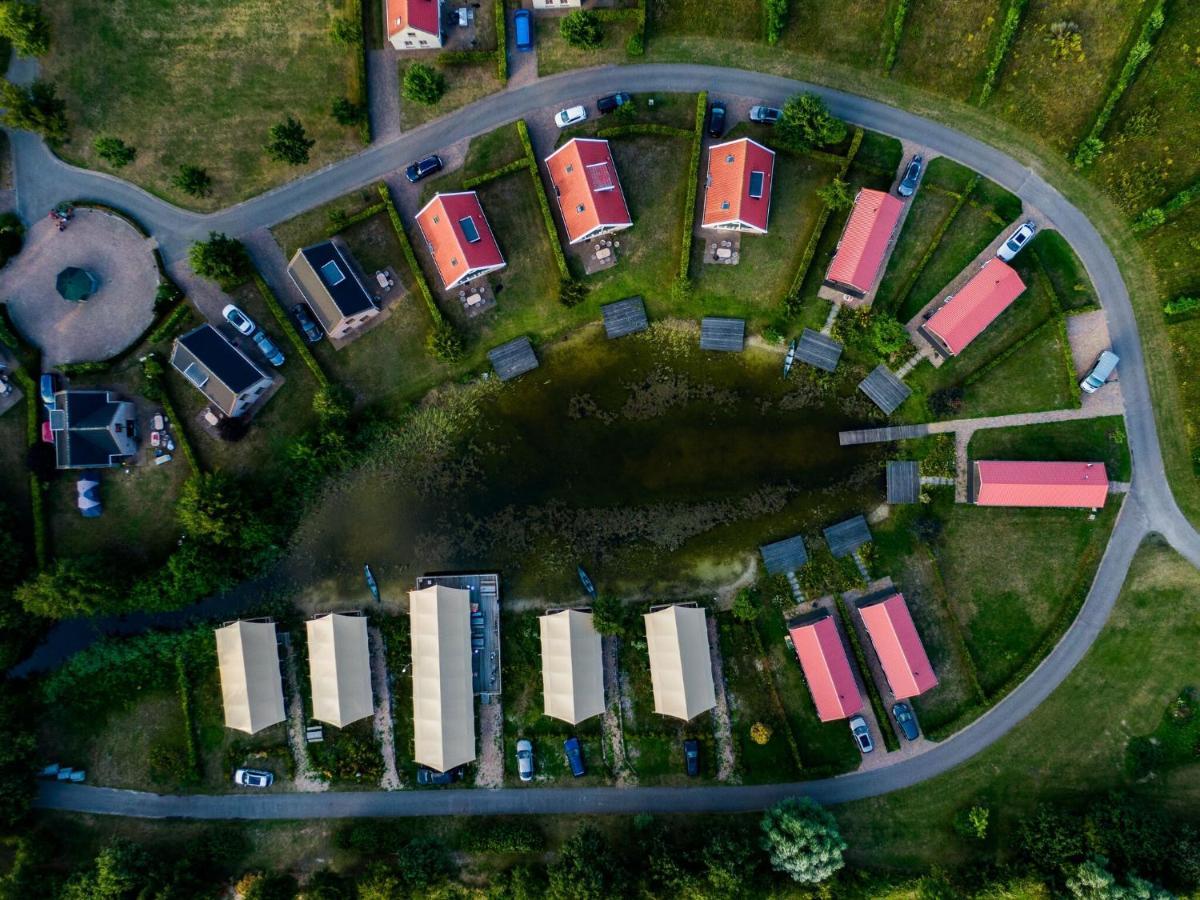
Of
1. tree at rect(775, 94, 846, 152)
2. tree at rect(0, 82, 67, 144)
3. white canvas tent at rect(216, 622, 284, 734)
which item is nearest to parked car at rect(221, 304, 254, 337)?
tree at rect(0, 82, 67, 144)

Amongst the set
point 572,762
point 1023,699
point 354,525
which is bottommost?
point 1023,699

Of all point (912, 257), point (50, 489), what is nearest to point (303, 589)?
point (50, 489)

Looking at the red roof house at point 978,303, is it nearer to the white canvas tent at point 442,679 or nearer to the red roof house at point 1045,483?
the red roof house at point 1045,483

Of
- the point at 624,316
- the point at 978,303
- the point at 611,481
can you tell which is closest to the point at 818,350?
the point at 978,303

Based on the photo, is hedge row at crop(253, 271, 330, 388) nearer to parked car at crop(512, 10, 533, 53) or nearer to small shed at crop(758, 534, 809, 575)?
parked car at crop(512, 10, 533, 53)

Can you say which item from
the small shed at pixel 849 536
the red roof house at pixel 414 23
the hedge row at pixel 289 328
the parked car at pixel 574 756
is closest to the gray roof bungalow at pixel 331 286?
the hedge row at pixel 289 328

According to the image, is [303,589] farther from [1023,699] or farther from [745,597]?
[1023,699]

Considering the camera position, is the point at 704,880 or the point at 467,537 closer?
the point at 704,880
